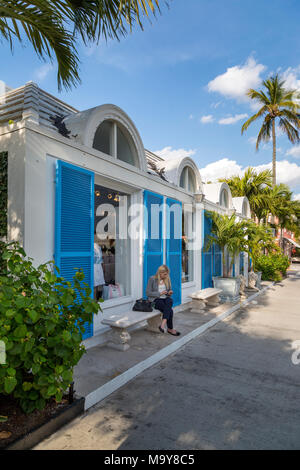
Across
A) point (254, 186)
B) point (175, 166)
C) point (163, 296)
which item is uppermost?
point (254, 186)

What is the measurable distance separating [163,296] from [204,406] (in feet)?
8.40

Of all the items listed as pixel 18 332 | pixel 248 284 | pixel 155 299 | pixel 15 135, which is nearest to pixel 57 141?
pixel 15 135

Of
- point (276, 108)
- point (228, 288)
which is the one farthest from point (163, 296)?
point (276, 108)

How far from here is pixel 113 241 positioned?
6.01m

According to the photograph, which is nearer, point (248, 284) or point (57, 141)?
point (57, 141)

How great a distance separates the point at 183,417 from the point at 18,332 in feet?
5.86

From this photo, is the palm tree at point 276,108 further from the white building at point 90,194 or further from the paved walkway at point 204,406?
the paved walkway at point 204,406

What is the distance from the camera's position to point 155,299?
5.31 metres

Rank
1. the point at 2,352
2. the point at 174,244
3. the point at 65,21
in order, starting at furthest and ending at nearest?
the point at 174,244, the point at 65,21, the point at 2,352

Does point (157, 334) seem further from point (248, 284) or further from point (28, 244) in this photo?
point (248, 284)

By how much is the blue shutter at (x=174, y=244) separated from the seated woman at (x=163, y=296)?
1226mm

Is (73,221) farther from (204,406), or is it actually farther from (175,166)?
(175,166)

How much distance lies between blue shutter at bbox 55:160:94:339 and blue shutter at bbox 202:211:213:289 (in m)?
5.14

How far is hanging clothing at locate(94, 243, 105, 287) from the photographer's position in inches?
214
